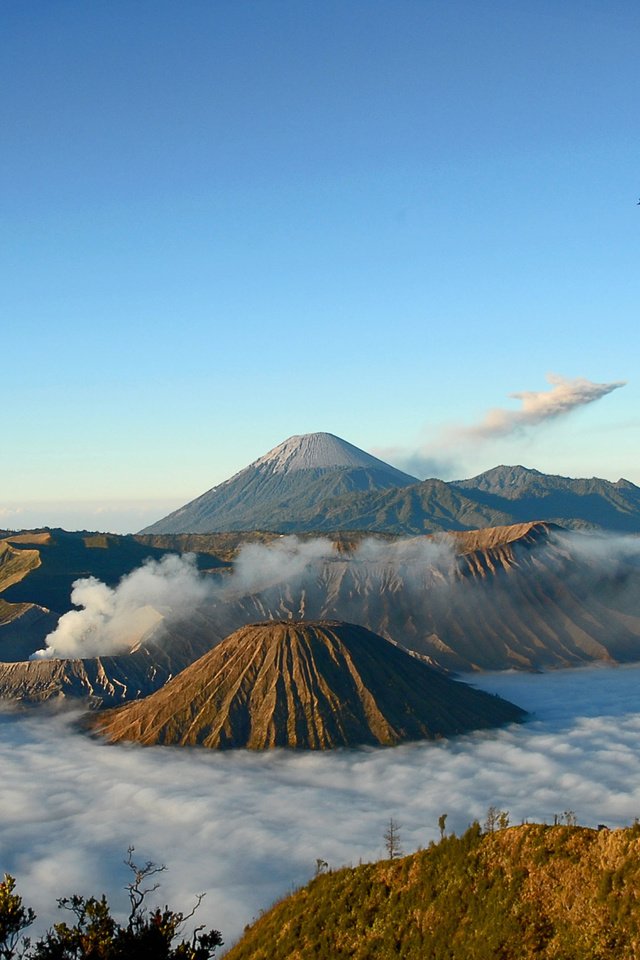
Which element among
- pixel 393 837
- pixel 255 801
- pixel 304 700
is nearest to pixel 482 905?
pixel 393 837

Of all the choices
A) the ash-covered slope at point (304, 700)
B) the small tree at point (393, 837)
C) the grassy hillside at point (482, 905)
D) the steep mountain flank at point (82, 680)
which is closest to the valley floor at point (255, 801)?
the small tree at point (393, 837)

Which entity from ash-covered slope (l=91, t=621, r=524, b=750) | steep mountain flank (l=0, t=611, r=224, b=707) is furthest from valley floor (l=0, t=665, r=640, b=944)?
steep mountain flank (l=0, t=611, r=224, b=707)

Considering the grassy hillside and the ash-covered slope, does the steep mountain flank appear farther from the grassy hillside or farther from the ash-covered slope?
the grassy hillside

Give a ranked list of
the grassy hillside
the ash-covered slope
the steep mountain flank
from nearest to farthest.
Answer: the grassy hillside
the ash-covered slope
the steep mountain flank

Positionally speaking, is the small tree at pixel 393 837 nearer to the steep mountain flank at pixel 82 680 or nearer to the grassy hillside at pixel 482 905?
the grassy hillside at pixel 482 905

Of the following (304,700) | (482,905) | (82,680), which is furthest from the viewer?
(82,680)

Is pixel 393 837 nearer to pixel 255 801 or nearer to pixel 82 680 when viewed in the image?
pixel 255 801

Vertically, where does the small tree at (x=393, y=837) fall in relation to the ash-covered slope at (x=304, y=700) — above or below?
below
